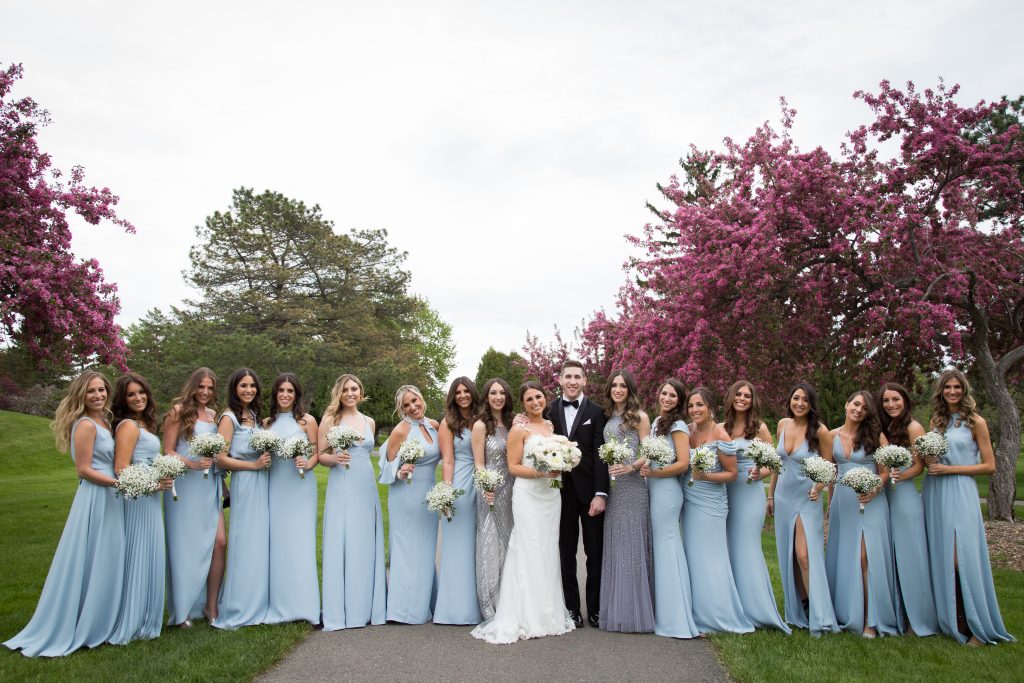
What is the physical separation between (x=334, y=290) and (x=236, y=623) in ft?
119

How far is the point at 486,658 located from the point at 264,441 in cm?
304

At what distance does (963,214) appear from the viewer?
552 inches

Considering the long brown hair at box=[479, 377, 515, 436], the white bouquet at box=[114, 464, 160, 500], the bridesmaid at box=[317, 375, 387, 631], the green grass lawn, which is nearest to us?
the green grass lawn

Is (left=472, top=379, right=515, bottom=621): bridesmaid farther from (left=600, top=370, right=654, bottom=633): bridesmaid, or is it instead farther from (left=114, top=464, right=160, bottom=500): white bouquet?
(left=114, top=464, right=160, bottom=500): white bouquet

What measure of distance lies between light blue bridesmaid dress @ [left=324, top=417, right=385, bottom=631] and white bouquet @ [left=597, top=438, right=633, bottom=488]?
237 centimetres

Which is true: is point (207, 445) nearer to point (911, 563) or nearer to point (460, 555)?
point (460, 555)

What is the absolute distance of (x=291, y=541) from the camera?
7648mm

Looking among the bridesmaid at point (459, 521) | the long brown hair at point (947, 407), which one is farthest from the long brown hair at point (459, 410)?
the long brown hair at point (947, 407)

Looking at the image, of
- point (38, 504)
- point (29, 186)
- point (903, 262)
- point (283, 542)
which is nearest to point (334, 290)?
point (38, 504)

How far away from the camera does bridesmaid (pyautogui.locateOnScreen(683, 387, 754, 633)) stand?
285 inches

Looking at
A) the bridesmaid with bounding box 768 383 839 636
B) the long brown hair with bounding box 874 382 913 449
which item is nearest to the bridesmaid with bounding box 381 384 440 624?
the bridesmaid with bounding box 768 383 839 636

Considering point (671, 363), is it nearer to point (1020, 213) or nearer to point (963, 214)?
point (963, 214)

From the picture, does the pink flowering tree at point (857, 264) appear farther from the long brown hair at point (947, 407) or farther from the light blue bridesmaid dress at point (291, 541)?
the light blue bridesmaid dress at point (291, 541)

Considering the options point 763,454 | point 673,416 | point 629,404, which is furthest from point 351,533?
point 763,454
